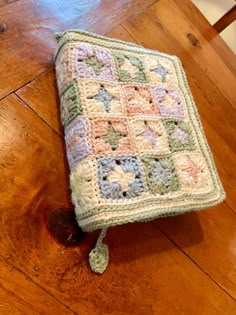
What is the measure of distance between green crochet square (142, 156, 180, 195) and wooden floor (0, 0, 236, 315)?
0.25 feet

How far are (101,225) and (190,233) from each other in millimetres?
219

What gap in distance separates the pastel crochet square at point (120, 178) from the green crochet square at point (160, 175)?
0.02 m

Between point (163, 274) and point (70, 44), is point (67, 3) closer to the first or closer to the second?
point (70, 44)

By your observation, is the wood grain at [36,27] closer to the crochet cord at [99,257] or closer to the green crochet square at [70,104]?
the green crochet square at [70,104]

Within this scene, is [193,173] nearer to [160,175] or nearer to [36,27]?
[160,175]

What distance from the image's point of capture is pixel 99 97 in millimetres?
573

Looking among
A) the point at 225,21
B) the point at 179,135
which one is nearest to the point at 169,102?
the point at 179,135

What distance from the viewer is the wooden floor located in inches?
19.1

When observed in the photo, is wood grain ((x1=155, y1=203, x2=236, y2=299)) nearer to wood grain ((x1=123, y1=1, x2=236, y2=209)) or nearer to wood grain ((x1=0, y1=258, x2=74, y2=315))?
wood grain ((x1=123, y1=1, x2=236, y2=209))

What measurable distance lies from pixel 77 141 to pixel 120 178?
81mm

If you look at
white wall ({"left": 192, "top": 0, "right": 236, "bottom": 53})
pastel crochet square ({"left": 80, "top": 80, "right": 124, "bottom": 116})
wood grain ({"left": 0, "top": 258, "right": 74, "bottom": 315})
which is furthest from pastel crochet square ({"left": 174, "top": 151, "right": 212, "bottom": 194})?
white wall ({"left": 192, "top": 0, "right": 236, "bottom": 53})

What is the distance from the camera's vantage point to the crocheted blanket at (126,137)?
1.66 ft

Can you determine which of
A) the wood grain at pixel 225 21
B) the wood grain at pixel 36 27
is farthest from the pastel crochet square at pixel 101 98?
the wood grain at pixel 225 21

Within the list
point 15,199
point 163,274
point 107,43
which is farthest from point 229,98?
point 15,199
